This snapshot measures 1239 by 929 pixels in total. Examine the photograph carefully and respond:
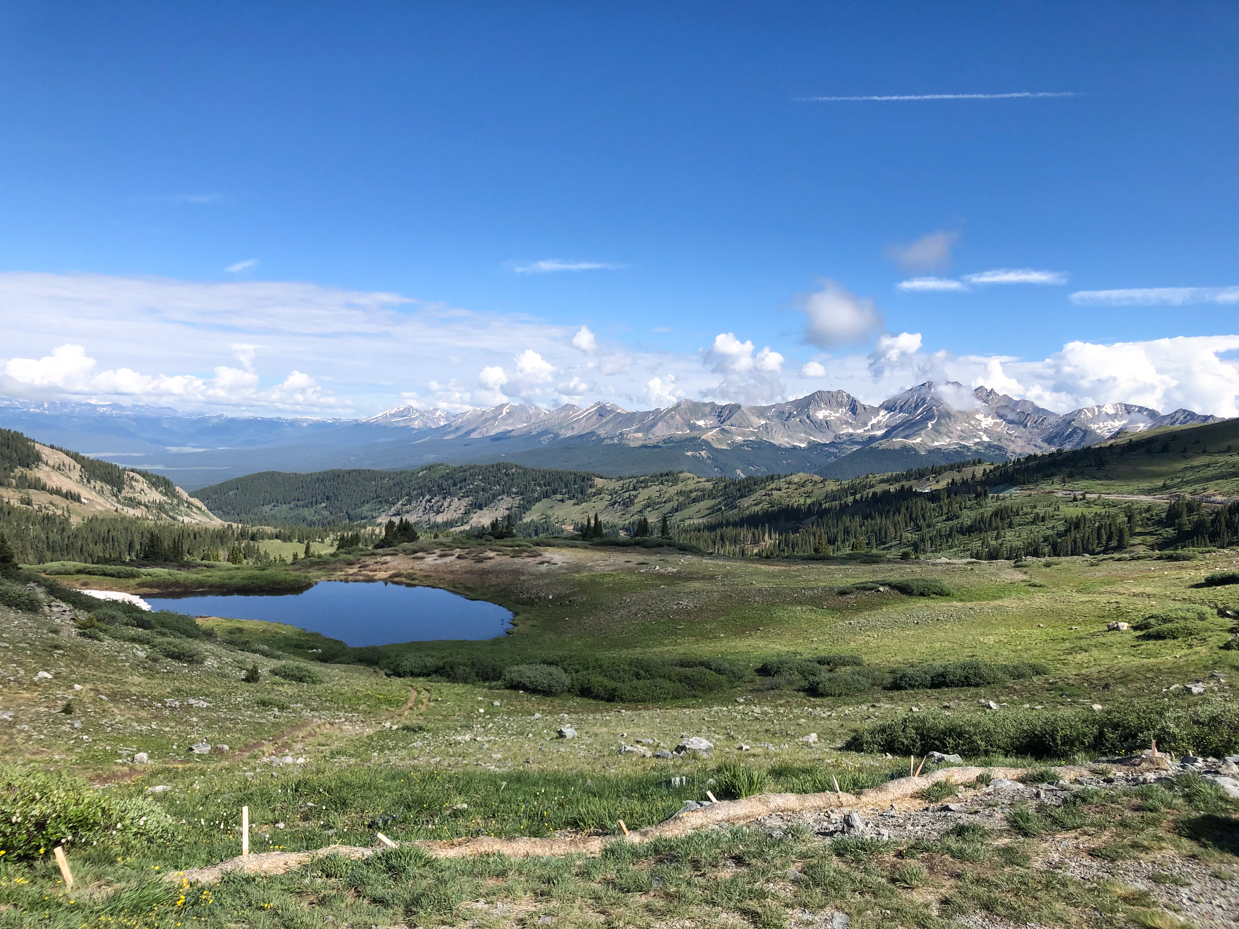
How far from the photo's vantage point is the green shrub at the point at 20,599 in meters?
33.5

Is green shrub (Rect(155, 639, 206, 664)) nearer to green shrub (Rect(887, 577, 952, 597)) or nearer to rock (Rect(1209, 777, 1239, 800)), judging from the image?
rock (Rect(1209, 777, 1239, 800))

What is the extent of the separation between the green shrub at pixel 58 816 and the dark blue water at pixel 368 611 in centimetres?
5849

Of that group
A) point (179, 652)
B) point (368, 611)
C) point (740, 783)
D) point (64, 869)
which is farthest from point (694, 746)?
point (368, 611)

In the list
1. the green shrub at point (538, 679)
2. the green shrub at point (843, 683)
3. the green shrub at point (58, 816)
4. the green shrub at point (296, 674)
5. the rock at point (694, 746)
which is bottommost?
the green shrub at point (538, 679)

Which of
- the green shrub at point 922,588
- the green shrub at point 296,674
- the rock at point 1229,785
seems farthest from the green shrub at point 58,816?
the green shrub at point 922,588

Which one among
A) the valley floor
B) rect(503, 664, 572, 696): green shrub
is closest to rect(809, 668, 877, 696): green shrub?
the valley floor

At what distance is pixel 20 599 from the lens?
3384cm

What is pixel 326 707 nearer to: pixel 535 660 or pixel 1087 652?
pixel 535 660

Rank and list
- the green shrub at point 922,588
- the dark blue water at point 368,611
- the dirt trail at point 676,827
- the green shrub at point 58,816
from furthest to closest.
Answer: the dark blue water at point 368,611 < the green shrub at point 922,588 < the dirt trail at point 676,827 < the green shrub at point 58,816

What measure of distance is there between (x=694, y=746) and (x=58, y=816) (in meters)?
17.6

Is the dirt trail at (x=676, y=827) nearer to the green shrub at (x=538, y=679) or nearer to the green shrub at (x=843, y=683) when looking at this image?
the green shrub at (x=843, y=683)

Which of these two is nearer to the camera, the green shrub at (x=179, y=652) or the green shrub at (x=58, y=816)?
the green shrub at (x=58, y=816)

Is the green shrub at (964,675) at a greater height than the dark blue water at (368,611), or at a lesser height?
greater

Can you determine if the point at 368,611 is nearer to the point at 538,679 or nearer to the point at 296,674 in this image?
the point at 296,674
